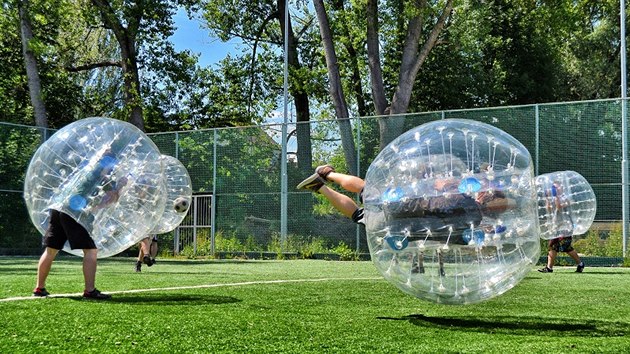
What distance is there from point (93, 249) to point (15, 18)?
71.2 feet

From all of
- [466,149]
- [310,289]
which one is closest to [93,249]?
[310,289]

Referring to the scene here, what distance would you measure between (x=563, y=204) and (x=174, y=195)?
606 cm

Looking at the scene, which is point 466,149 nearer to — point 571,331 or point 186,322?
point 571,331

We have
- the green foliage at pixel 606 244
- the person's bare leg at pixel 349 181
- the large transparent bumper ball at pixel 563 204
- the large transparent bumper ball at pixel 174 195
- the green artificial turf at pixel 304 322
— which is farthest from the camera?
the green foliage at pixel 606 244

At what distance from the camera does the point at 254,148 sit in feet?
71.1

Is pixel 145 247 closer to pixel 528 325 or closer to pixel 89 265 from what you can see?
pixel 89 265

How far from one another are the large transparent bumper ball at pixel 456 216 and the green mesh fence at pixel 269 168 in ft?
40.9

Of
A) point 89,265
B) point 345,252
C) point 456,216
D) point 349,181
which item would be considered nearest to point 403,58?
point 345,252

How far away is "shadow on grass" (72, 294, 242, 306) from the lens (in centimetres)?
696

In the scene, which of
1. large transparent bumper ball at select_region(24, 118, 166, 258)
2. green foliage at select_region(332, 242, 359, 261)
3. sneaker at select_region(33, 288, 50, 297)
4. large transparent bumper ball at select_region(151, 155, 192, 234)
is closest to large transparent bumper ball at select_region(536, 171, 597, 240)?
large transparent bumper ball at select_region(151, 155, 192, 234)

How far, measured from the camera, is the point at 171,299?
7336 mm

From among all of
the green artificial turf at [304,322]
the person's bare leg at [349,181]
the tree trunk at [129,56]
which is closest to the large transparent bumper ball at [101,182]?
the green artificial turf at [304,322]

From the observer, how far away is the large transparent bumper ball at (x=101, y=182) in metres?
6.94

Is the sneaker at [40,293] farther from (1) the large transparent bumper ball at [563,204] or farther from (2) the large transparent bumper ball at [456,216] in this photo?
(1) the large transparent bumper ball at [563,204]
